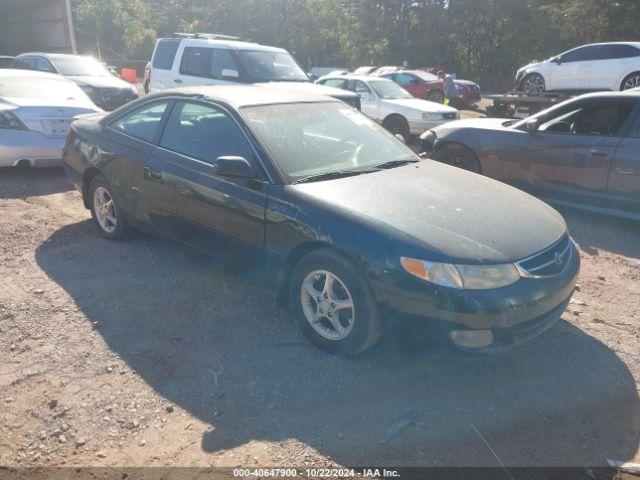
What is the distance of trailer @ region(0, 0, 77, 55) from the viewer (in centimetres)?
2273

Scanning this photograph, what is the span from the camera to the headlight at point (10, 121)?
7332 mm

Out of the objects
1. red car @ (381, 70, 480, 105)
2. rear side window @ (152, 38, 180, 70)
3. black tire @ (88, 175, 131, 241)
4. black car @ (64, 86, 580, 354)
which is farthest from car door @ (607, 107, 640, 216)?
red car @ (381, 70, 480, 105)

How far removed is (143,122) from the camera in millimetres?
4867

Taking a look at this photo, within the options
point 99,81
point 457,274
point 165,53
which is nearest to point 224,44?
point 165,53

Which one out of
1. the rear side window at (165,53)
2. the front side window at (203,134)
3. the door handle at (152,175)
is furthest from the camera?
the rear side window at (165,53)

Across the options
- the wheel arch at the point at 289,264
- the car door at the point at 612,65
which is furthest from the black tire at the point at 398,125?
the wheel arch at the point at 289,264

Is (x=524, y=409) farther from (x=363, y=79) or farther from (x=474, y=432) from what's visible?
(x=363, y=79)

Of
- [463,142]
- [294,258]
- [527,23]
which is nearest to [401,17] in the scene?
[527,23]

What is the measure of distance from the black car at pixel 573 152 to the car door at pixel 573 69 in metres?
7.61

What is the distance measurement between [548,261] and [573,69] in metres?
12.1

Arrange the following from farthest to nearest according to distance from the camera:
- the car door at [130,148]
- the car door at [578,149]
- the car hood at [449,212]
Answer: the car door at [578,149], the car door at [130,148], the car hood at [449,212]

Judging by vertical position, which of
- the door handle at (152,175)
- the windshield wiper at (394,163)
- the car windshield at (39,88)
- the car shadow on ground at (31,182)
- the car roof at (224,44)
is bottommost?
the car shadow on ground at (31,182)

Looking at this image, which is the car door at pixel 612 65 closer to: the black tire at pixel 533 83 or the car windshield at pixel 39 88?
the black tire at pixel 533 83

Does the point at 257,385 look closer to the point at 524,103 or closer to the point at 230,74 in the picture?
the point at 230,74
